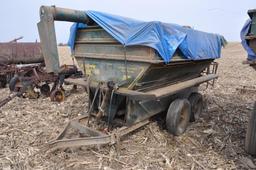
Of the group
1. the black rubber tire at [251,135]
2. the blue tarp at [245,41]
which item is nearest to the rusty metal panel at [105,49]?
the blue tarp at [245,41]

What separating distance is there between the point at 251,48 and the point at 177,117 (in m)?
1.92

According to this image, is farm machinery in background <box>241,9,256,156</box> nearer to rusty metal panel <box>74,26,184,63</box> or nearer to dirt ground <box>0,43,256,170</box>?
dirt ground <box>0,43,256,170</box>

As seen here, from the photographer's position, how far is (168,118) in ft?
16.1

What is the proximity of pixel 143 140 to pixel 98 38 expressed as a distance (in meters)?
2.21

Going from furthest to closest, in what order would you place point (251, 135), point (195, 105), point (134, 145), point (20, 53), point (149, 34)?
point (20, 53), point (195, 105), point (134, 145), point (149, 34), point (251, 135)

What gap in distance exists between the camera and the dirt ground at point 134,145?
12.9 ft

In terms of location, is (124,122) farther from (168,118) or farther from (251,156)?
(251,156)

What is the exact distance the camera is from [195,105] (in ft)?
19.8

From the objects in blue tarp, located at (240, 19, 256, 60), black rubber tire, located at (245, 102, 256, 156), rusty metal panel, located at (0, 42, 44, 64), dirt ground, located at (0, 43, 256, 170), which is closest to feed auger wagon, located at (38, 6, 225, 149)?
dirt ground, located at (0, 43, 256, 170)

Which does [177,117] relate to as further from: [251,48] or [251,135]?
[251,48]

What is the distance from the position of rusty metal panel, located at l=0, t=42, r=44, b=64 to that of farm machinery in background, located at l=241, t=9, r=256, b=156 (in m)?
9.37

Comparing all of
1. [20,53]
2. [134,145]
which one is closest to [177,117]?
[134,145]

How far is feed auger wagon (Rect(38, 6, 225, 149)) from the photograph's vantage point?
4.13m

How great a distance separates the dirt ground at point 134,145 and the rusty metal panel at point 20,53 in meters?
4.31
